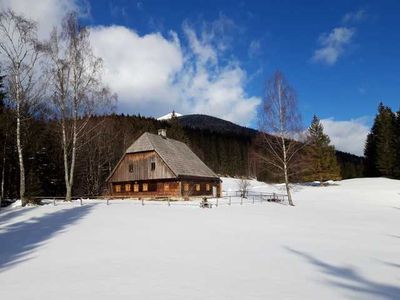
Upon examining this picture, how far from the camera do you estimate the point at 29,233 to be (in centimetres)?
1752

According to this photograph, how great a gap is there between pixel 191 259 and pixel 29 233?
29.8ft

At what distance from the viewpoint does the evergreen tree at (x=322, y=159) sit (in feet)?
207

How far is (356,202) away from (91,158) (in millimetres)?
38032

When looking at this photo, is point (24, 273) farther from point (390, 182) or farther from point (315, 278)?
point (390, 182)

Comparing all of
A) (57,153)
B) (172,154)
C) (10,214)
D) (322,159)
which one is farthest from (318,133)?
(10,214)

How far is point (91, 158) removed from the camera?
2318 inches

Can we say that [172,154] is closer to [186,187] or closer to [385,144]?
[186,187]

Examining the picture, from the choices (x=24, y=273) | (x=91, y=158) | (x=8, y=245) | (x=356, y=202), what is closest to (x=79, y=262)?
(x=24, y=273)

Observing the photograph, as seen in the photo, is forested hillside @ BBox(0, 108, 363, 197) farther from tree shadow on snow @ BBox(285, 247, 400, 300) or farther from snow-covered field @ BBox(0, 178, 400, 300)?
tree shadow on snow @ BBox(285, 247, 400, 300)

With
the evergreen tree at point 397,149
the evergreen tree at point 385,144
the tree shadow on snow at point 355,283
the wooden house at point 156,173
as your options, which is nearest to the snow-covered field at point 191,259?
the tree shadow on snow at point 355,283

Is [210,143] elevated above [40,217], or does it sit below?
above

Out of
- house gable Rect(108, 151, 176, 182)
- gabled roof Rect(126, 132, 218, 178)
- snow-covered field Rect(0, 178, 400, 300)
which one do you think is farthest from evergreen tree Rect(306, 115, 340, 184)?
snow-covered field Rect(0, 178, 400, 300)

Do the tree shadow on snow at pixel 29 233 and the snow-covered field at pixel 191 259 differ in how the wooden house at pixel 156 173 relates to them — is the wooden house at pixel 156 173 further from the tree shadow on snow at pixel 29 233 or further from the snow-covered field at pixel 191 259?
the snow-covered field at pixel 191 259

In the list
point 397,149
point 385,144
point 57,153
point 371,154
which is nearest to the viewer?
point 57,153
